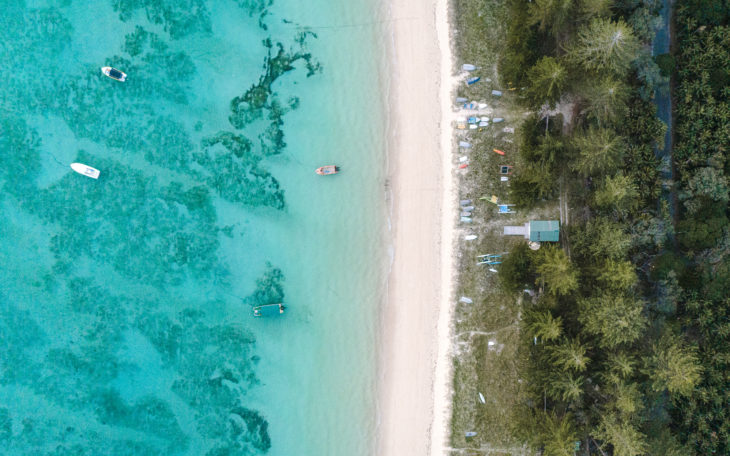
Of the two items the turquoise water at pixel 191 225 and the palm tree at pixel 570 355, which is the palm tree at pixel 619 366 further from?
Answer: the turquoise water at pixel 191 225

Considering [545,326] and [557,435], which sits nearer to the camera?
[557,435]

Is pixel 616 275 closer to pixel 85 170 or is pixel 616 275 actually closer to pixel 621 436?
pixel 621 436

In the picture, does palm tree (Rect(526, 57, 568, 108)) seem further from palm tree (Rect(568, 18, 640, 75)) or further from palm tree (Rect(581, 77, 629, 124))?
palm tree (Rect(581, 77, 629, 124))

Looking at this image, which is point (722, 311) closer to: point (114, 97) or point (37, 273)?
point (114, 97)

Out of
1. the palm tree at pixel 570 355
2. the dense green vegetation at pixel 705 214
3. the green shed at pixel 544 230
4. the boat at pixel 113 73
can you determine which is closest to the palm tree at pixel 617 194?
the green shed at pixel 544 230

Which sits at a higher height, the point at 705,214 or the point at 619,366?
the point at 705,214

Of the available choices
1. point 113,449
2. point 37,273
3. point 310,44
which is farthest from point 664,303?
point 37,273

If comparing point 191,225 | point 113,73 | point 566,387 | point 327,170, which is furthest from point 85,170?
point 566,387
